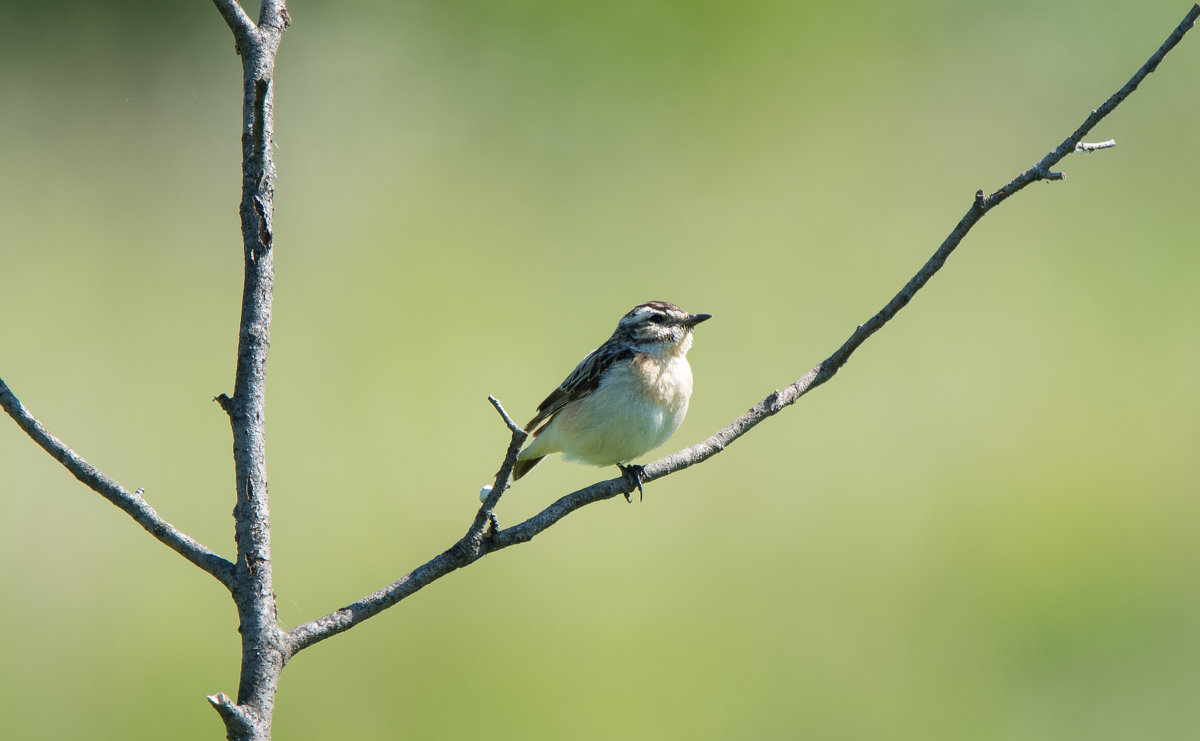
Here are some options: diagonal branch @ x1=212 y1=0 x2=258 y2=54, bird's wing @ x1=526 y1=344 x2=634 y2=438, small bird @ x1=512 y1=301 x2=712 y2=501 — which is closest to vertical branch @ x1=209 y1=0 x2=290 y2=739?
diagonal branch @ x1=212 y1=0 x2=258 y2=54

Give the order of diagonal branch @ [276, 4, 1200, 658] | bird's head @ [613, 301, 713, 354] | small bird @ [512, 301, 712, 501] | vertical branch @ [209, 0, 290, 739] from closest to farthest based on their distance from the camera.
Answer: vertical branch @ [209, 0, 290, 739], diagonal branch @ [276, 4, 1200, 658], small bird @ [512, 301, 712, 501], bird's head @ [613, 301, 713, 354]

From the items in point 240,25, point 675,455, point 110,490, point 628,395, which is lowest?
point 675,455

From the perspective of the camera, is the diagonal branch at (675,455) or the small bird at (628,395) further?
the small bird at (628,395)

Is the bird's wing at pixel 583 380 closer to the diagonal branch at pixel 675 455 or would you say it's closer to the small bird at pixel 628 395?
the small bird at pixel 628 395

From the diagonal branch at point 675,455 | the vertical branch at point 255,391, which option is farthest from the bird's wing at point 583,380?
the vertical branch at point 255,391

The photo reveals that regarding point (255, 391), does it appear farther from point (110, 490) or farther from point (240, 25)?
point (240, 25)

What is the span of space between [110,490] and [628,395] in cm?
199

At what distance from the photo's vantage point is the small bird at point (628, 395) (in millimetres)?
3174

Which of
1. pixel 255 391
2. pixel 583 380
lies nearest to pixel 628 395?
pixel 583 380

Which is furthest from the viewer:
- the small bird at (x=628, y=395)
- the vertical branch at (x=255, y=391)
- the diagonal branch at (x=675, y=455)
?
the small bird at (x=628, y=395)

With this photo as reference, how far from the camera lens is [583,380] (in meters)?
3.45

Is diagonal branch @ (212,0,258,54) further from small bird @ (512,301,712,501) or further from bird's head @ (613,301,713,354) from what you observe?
bird's head @ (613,301,713,354)

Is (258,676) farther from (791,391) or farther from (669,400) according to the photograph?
(669,400)

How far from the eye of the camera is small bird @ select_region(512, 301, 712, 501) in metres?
3.17
